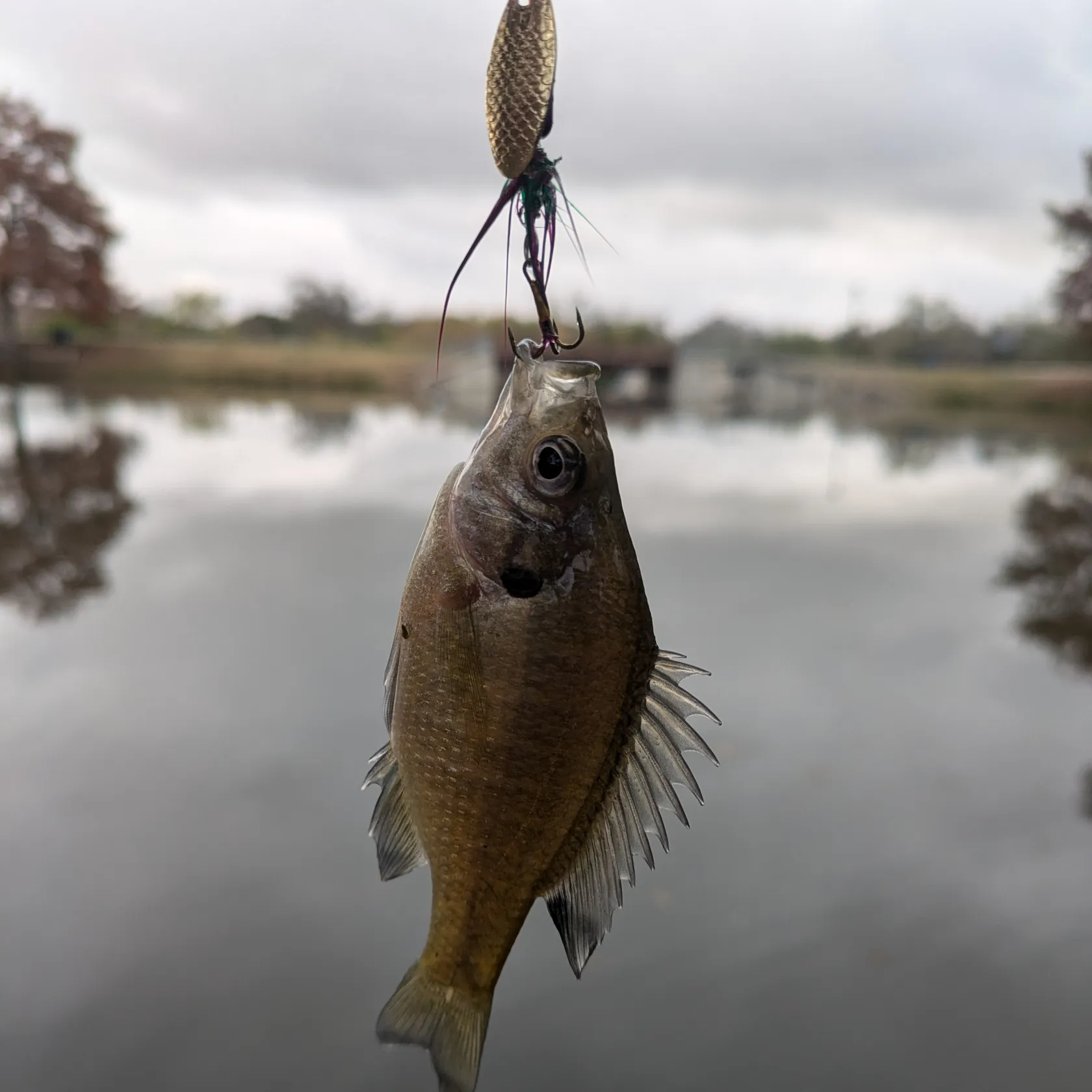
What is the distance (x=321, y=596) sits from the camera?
13.3 metres

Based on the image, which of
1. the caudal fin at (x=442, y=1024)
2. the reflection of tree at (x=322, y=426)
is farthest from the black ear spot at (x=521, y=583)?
the reflection of tree at (x=322, y=426)

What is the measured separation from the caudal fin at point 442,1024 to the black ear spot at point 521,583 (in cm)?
87

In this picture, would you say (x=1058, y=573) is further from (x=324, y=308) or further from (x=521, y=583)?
(x=324, y=308)

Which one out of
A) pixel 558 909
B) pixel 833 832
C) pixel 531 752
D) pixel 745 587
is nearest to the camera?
pixel 531 752

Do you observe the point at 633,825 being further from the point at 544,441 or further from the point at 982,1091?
the point at 982,1091

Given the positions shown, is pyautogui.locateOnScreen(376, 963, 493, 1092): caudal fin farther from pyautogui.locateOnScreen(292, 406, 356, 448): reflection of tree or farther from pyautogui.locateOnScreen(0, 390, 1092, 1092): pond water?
pyautogui.locateOnScreen(292, 406, 356, 448): reflection of tree

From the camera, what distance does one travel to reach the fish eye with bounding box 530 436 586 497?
1.72 meters

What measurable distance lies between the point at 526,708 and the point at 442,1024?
0.73 m

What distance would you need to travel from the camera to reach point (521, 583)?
1737mm

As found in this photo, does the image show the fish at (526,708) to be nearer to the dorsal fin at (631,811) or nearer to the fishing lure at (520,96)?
the dorsal fin at (631,811)

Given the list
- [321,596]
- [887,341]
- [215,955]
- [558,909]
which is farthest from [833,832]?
[887,341]

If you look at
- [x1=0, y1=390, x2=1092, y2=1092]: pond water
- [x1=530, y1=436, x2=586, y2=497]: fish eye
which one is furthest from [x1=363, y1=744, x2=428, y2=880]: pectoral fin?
[x1=0, y1=390, x2=1092, y2=1092]: pond water

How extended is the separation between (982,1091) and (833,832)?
2.52 metres

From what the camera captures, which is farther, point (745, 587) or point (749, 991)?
point (745, 587)
